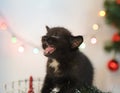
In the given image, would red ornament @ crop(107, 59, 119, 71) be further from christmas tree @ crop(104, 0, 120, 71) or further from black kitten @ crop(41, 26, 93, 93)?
black kitten @ crop(41, 26, 93, 93)

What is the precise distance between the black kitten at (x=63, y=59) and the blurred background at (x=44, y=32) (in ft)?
1.26

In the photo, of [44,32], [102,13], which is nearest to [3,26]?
[44,32]

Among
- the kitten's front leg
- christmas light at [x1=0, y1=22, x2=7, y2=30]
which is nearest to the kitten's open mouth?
the kitten's front leg

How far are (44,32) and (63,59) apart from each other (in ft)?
1.68

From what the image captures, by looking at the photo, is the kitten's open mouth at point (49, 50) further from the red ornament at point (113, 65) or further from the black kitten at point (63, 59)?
the red ornament at point (113, 65)

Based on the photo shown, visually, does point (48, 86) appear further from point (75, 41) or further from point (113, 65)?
point (113, 65)

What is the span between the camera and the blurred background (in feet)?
5.22

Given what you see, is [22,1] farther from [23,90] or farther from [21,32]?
[23,90]

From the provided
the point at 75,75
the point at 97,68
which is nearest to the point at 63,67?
the point at 75,75

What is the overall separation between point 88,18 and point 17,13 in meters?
0.40

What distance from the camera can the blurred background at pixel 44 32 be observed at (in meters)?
1.59

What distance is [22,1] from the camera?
1.68 m

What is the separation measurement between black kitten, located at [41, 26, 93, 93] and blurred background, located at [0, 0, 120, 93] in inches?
15.1

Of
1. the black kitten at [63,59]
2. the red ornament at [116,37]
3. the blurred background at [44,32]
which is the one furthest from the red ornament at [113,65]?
the black kitten at [63,59]
